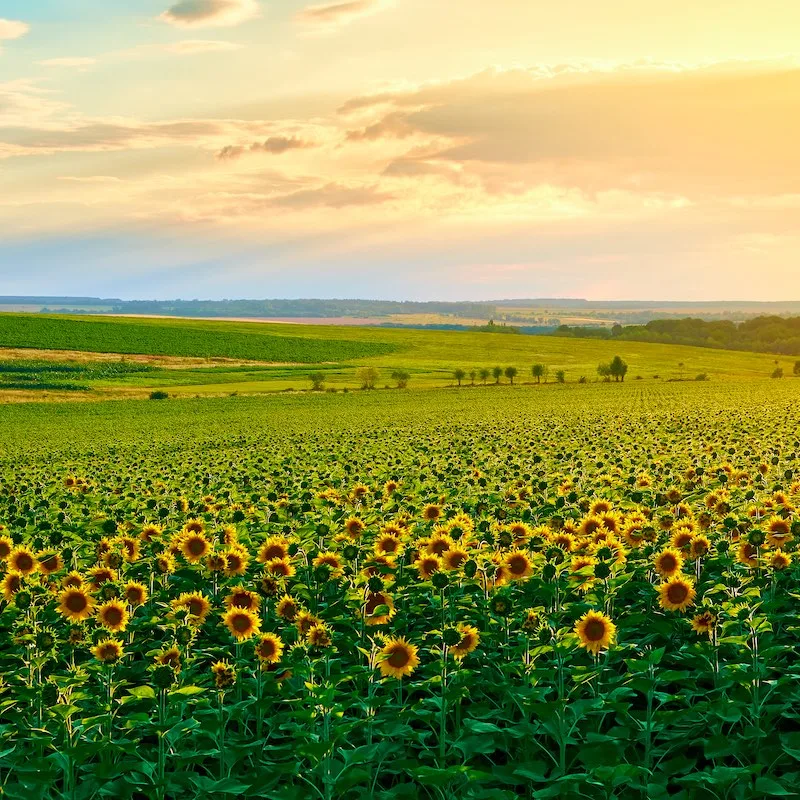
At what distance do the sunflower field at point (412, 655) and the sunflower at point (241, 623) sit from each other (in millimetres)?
23

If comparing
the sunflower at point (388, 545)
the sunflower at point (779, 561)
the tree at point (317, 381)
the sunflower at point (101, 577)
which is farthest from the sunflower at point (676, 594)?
the tree at point (317, 381)

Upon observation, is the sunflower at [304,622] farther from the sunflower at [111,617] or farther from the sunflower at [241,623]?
the sunflower at [111,617]

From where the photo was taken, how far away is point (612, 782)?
643 cm

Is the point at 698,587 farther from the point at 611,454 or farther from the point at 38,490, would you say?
the point at 38,490

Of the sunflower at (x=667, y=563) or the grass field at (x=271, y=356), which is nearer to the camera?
the sunflower at (x=667, y=563)

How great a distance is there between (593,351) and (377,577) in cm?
15703

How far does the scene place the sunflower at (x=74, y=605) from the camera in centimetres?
860

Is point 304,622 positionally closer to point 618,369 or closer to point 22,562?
point 22,562

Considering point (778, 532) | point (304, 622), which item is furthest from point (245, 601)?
point (778, 532)

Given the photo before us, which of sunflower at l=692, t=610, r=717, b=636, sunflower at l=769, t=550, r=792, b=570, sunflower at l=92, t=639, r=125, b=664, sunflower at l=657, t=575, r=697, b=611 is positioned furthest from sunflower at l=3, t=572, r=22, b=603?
sunflower at l=769, t=550, r=792, b=570

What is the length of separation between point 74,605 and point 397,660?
120 inches

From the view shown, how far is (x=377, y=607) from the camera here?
8.43 metres

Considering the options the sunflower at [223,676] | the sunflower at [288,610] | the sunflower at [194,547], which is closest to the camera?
the sunflower at [223,676]

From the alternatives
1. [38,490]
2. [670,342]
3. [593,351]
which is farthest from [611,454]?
[670,342]
